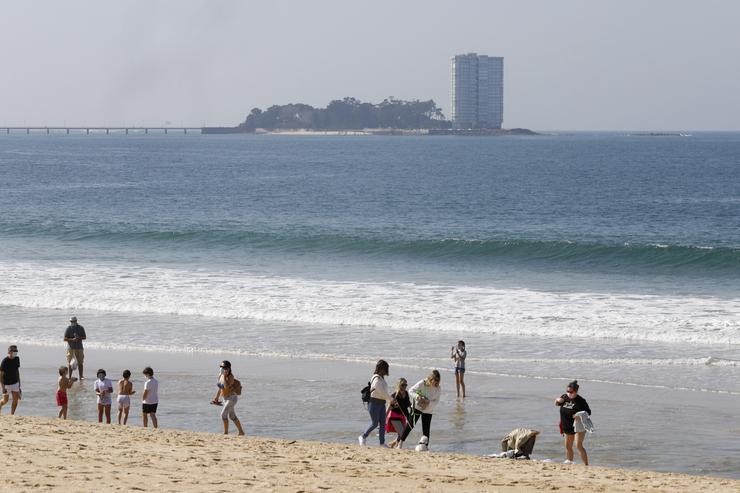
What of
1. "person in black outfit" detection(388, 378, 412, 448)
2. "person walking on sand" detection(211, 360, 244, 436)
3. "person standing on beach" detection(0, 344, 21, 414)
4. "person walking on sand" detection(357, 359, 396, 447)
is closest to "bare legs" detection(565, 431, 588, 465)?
"person in black outfit" detection(388, 378, 412, 448)

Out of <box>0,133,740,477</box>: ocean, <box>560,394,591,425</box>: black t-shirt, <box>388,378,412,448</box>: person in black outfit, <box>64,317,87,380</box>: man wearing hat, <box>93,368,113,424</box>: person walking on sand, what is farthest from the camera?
<box>0,133,740,477</box>: ocean

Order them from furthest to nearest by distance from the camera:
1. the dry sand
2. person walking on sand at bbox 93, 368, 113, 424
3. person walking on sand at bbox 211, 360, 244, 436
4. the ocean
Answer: the ocean, person walking on sand at bbox 93, 368, 113, 424, person walking on sand at bbox 211, 360, 244, 436, the dry sand

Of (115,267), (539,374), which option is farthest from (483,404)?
(115,267)

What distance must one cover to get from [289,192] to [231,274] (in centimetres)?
4115

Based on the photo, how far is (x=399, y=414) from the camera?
51.5ft

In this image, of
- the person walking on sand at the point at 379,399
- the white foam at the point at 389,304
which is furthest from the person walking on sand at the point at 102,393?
the white foam at the point at 389,304

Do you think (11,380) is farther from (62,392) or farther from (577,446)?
(577,446)

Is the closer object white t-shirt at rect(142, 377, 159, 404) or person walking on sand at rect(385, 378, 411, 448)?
person walking on sand at rect(385, 378, 411, 448)

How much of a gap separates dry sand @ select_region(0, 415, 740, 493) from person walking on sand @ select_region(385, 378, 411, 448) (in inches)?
31.1

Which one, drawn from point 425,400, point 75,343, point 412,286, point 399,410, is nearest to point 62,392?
point 75,343

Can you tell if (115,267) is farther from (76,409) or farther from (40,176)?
(40,176)

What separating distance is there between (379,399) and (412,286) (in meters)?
17.7

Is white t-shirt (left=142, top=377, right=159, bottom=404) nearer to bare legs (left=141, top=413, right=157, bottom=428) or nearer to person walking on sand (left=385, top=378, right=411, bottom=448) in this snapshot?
bare legs (left=141, top=413, right=157, bottom=428)

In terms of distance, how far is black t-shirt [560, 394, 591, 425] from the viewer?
1504 cm
